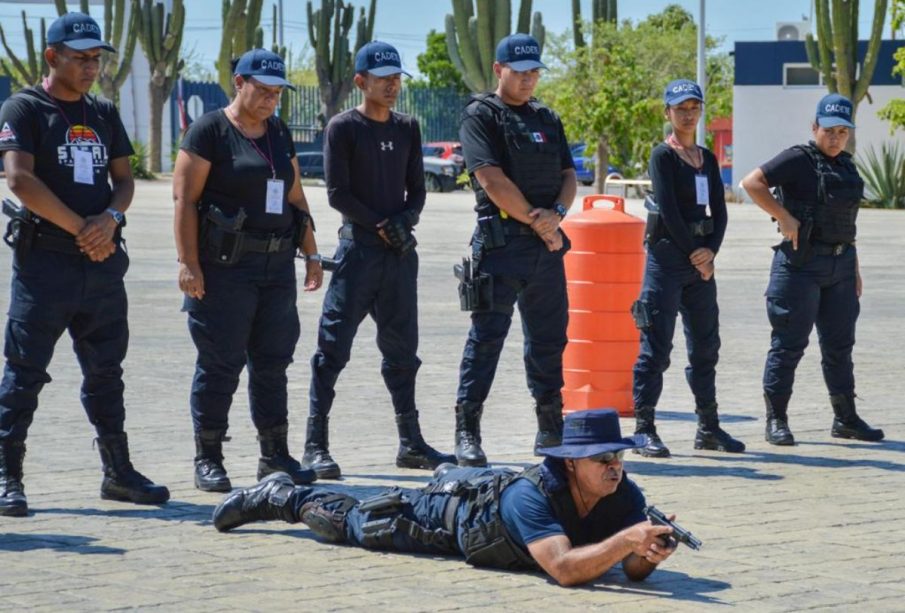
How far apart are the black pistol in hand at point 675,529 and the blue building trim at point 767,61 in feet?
120

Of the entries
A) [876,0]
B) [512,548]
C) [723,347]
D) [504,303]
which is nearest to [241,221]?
[504,303]

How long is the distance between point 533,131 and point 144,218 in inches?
899

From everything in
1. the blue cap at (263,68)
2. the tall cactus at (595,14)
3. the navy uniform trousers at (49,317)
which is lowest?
the navy uniform trousers at (49,317)

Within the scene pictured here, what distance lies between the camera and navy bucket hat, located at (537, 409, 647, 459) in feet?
19.7

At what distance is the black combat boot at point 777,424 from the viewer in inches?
370

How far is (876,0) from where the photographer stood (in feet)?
120

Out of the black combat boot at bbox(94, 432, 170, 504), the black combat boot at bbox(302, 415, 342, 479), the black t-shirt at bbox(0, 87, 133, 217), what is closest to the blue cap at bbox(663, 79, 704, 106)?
the black combat boot at bbox(302, 415, 342, 479)

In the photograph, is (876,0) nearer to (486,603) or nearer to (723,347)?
(723,347)

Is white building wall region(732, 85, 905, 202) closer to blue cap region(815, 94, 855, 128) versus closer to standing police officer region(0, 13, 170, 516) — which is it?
blue cap region(815, 94, 855, 128)

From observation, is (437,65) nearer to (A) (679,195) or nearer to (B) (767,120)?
(B) (767,120)

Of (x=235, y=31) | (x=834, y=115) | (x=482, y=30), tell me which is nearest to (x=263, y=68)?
(x=834, y=115)

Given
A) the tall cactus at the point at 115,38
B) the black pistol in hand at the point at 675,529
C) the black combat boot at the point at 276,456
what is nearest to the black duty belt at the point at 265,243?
the black combat boot at the point at 276,456

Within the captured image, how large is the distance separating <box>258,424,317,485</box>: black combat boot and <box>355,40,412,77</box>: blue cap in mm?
1836

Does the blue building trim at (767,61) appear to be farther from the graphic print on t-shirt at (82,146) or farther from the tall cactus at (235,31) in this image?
the graphic print on t-shirt at (82,146)
